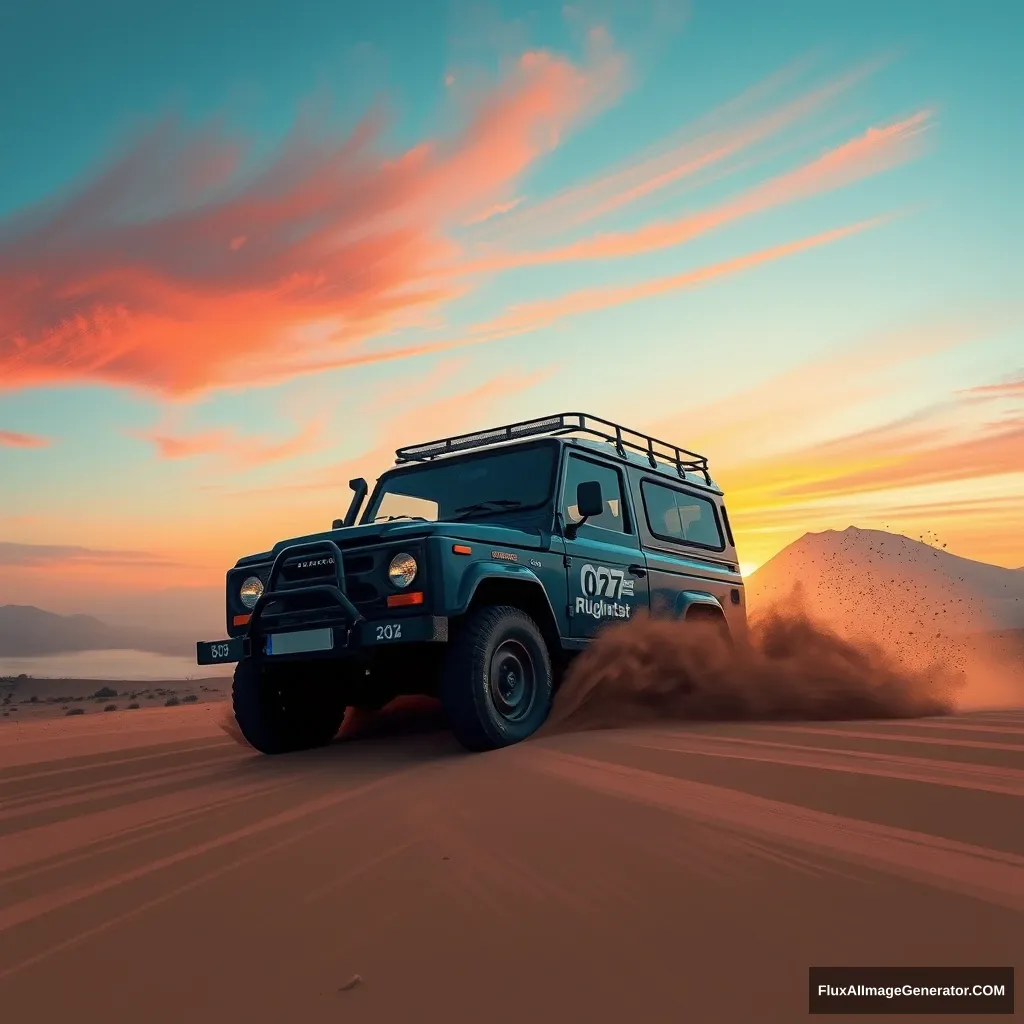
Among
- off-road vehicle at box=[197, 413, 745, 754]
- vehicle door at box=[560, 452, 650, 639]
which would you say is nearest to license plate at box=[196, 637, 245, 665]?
off-road vehicle at box=[197, 413, 745, 754]

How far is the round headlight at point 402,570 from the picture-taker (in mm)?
5113

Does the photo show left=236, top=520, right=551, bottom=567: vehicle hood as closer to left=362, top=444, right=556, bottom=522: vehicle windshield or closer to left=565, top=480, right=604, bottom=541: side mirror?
left=565, top=480, right=604, bottom=541: side mirror

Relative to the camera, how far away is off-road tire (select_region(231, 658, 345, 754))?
19.6ft

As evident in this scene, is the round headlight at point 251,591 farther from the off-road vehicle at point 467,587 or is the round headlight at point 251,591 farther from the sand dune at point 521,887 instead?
the sand dune at point 521,887

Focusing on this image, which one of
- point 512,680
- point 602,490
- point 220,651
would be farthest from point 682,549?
point 220,651

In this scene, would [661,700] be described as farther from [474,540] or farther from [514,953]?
[514,953]

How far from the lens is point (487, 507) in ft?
21.4

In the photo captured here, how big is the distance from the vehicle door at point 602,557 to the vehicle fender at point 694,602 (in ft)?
1.36

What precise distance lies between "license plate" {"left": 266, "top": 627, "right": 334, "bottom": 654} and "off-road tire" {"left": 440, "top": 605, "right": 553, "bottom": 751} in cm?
71

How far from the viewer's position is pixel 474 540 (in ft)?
17.6

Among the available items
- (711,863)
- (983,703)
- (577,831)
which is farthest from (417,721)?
(983,703)

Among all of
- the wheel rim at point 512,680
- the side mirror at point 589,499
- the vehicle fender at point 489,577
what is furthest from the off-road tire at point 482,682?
the side mirror at point 589,499

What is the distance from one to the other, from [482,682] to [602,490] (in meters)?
2.35

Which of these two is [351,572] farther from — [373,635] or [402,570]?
[373,635]
